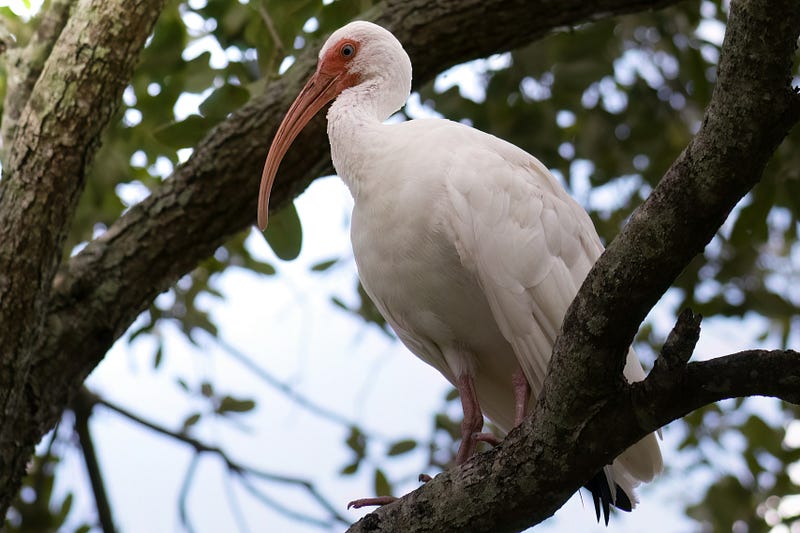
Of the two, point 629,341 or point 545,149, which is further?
point 545,149

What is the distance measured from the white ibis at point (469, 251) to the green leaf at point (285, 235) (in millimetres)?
609

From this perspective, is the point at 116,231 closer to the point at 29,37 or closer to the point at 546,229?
the point at 29,37

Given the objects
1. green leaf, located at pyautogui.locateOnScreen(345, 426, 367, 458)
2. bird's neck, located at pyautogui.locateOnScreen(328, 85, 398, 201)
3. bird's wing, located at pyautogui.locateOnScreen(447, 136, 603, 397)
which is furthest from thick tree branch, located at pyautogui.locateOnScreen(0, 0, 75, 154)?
green leaf, located at pyautogui.locateOnScreen(345, 426, 367, 458)

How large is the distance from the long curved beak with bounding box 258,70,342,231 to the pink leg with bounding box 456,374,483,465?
1.01 m

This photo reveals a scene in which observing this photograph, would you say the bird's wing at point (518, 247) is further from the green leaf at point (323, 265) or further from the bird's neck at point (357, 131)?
the green leaf at point (323, 265)

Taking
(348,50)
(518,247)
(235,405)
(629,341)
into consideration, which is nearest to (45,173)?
(348,50)

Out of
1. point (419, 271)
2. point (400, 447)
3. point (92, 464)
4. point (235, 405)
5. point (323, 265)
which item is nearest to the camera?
point (419, 271)

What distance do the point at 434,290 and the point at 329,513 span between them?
1.98 m

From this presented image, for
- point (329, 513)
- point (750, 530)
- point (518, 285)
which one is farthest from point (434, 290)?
point (750, 530)

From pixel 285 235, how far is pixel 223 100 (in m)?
0.61

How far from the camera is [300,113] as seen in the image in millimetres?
4055

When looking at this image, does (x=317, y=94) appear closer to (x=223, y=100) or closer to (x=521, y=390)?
(x=223, y=100)

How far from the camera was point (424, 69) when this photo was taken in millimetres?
4500

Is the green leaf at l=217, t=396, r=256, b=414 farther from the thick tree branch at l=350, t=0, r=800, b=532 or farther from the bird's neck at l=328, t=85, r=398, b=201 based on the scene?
the thick tree branch at l=350, t=0, r=800, b=532
